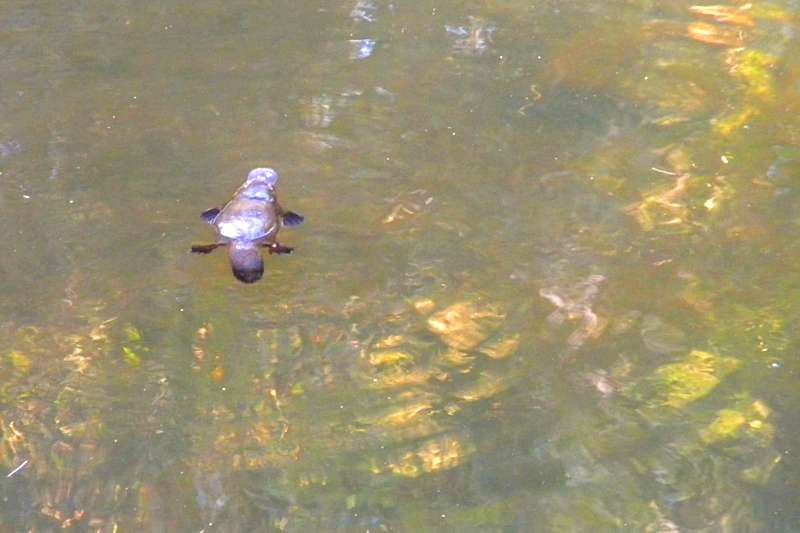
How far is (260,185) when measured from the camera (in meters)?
5.53

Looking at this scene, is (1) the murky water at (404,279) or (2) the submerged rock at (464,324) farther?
(2) the submerged rock at (464,324)

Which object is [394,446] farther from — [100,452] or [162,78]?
[162,78]

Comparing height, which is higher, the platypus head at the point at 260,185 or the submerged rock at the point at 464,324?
the platypus head at the point at 260,185

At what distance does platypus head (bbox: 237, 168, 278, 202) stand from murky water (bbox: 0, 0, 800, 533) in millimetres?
225

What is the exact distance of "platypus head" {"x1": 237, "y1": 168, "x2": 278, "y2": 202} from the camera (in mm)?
5430

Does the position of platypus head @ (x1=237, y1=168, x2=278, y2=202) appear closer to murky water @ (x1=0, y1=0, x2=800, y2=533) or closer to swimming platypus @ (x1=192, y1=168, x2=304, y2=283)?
swimming platypus @ (x1=192, y1=168, x2=304, y2=283)

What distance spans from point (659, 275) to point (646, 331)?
0.43m

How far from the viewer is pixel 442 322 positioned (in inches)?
203

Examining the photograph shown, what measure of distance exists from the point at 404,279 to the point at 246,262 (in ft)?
2.80

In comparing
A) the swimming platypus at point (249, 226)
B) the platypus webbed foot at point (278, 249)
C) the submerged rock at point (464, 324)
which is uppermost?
the swimming platypus at point (249, 226)

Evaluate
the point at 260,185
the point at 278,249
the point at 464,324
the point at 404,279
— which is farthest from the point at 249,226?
the point at 464,324

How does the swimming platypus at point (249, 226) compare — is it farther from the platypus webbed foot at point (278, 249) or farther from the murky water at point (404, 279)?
the murky water at point (404, 279)

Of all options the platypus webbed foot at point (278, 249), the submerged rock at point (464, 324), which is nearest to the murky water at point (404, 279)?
the submerged rock at point (464, 324)

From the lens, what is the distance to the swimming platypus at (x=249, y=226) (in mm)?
5160
